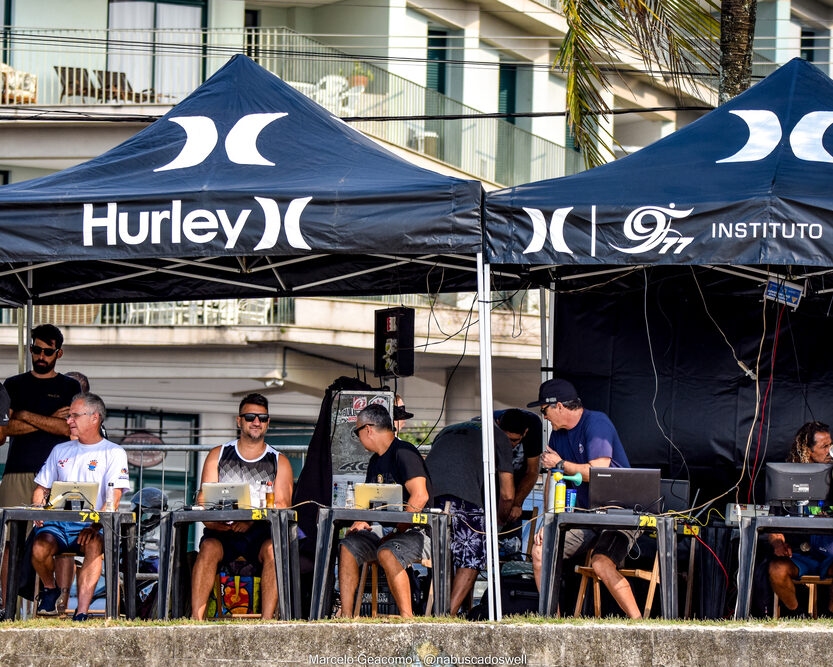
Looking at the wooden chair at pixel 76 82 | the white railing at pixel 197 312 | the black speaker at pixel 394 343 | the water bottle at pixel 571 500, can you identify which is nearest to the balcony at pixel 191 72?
the wooden chair at pixel 76 82

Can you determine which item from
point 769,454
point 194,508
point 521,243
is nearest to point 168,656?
point 194,508

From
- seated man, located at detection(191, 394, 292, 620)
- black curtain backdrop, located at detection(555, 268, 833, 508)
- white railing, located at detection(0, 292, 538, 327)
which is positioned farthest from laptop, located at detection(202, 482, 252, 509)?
white railing, located at detection(0, 292, 538, 327)

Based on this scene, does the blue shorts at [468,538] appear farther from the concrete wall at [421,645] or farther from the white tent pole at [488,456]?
the concrete wall at [421,645]

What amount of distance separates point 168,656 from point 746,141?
4597mm

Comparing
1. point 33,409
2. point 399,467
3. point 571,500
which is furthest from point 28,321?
point 571,500

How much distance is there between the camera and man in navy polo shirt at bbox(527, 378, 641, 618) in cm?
744

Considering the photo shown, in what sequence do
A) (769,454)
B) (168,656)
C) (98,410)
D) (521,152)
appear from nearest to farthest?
(168,656) → (98,410) → (769,454) → (521,152)

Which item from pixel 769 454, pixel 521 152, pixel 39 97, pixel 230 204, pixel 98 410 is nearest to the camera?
pixel 230 204

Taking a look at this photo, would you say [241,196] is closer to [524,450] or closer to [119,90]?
[524,450]

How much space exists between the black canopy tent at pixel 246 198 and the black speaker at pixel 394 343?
124cm

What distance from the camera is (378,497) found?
24.0 feet

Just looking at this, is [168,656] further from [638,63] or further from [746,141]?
[638,63]

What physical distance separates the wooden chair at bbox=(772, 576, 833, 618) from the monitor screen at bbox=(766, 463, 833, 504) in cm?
52

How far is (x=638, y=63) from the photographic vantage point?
76.5 ft
